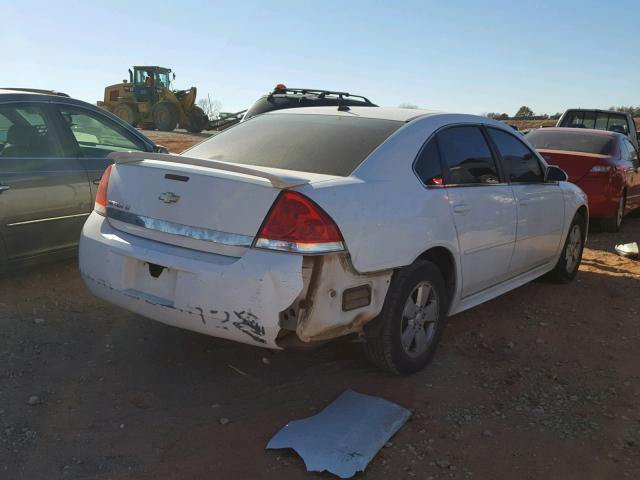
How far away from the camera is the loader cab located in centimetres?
2941

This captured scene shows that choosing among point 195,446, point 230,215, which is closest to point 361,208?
point 230,215

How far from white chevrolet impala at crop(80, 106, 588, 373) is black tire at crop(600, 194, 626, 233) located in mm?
4966

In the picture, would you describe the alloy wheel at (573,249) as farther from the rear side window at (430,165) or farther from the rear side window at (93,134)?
the rear side window at (93,134)

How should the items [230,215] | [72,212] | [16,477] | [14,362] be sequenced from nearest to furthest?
[16,477], [230,215], [14,362], [72,212]

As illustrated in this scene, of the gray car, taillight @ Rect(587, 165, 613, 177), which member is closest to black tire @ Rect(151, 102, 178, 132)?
taillight @ Rect(587, 165, 613, 177)

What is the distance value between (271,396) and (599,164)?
6.66 meters

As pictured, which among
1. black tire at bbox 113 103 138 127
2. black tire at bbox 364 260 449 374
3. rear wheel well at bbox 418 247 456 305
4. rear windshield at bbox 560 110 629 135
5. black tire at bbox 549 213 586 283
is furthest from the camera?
black tire at bbox 113 103 138 127

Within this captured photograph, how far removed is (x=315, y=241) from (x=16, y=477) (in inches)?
66.8

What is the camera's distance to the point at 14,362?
12.5ft

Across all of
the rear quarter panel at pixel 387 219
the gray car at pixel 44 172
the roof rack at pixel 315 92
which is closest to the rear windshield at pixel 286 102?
the roof rack at pixel 315 92

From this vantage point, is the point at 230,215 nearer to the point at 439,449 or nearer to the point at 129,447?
the point at 129,447

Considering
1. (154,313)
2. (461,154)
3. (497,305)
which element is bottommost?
(497,305)

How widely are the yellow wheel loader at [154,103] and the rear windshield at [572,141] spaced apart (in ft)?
72.5

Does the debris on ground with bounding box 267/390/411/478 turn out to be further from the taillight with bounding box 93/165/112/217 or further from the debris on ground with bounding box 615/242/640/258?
the debris on ground with bounding box 615/242/640/258
